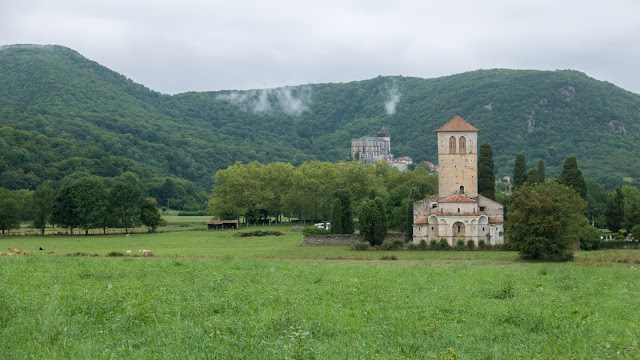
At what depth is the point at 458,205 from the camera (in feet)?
170

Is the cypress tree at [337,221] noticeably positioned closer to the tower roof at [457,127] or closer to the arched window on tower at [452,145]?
the arched window on tower at [452,145]

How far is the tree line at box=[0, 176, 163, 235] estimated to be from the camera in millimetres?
68625


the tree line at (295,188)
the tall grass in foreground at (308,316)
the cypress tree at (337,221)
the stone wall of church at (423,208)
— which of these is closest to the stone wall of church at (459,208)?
the stone wall of church at (423,208)

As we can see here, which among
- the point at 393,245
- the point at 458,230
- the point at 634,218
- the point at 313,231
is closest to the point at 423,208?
the point at 458,230

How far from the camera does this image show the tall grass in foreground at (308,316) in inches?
443

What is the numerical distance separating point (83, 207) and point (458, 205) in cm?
4252

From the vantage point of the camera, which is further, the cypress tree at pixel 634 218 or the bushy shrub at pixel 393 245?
the cypress tree at pixel 634 218

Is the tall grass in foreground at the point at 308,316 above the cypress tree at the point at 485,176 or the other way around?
the other way around

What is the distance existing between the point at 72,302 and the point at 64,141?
12729 cm

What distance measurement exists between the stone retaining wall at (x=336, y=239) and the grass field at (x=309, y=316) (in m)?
31.9

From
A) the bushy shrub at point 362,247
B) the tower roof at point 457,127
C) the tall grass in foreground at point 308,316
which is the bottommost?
the bushy shrub at point 362,247

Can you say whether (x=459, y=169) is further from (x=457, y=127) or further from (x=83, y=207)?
(x=83, y=207)

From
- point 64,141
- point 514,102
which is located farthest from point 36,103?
point 514,102

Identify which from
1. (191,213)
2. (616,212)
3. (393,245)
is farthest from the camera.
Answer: (191,213)
